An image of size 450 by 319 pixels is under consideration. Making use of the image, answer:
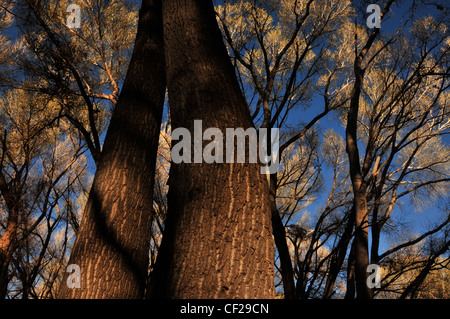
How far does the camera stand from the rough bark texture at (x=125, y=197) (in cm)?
150

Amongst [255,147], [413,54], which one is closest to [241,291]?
[255,147]

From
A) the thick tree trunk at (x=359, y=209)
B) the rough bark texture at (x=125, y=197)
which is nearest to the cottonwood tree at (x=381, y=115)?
the thick tree trunk at (x=359, y=209)

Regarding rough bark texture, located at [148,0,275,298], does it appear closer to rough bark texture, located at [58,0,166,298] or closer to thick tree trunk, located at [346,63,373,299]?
rough bark texture, located at [58,0,166,298]

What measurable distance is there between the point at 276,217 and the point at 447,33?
309 centimetres

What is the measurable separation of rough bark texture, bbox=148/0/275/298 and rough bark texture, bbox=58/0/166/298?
56 cm

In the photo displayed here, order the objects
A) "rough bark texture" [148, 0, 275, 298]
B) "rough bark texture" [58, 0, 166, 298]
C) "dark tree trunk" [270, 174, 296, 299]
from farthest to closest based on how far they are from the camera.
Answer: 1. "dark tree trunk" [270, 174, 296, 299]
2. "rough bark texture" [58, 0, 166, 298]
3. "rough bark texture" [148, 0, 275, 298]

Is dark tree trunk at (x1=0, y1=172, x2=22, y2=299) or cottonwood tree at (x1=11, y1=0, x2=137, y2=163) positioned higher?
cottonwood tree at (x1=11, y1=0, x2=137, y2=163)

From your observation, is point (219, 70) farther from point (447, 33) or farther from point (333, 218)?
point (333, 218)

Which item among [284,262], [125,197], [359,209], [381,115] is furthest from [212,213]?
[381,115]

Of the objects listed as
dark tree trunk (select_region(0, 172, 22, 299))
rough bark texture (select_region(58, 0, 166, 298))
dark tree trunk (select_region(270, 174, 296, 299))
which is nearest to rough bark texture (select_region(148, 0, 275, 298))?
rough bark texture (select_region(58, 0, 166, 298))

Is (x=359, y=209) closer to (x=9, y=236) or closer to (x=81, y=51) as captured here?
(x=81, y=51)

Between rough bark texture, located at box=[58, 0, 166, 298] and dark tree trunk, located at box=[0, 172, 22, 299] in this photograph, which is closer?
rough bark texture, located at box=[58, 0, 166, 298]

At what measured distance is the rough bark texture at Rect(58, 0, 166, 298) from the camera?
4.91ft

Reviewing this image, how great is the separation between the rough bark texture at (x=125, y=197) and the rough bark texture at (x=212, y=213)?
1.85ft
